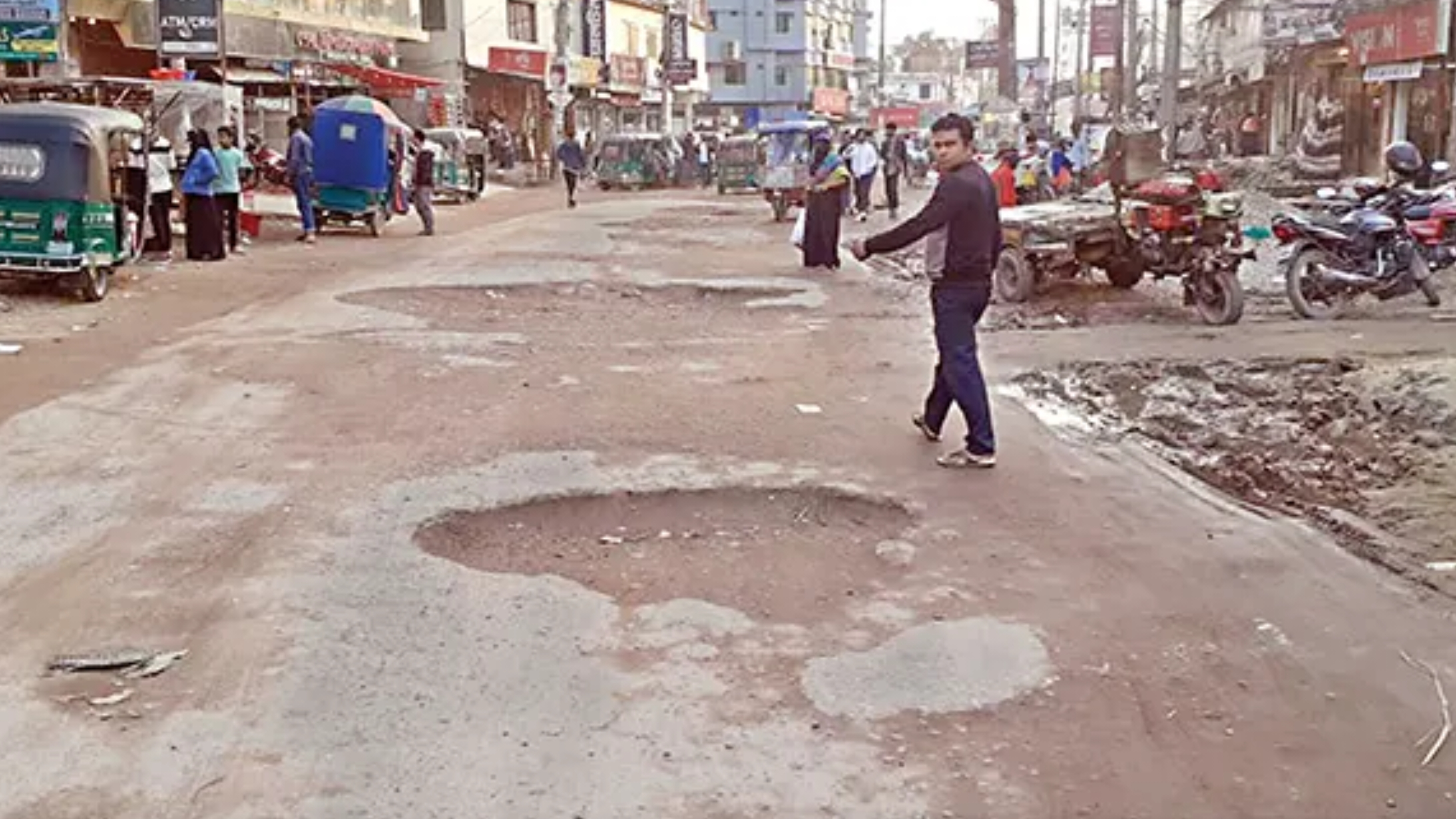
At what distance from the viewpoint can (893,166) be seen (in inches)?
1177

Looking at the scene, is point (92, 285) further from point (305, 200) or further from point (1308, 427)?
point (1308, 427)

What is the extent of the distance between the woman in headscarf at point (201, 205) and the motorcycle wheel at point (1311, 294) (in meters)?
12.0

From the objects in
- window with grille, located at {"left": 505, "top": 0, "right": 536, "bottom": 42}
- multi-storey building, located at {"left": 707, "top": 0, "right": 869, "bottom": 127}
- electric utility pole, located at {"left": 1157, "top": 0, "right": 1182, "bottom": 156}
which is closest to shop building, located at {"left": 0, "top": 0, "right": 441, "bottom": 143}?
window with grille, located at {"left": 505, "top": 0, "right": 536, "bottom": 42}

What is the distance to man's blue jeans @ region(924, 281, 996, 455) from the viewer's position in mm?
7395

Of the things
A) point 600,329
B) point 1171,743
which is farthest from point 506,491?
point 600,329

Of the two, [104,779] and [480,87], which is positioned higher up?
[480,87]

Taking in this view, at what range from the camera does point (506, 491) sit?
6.77 m

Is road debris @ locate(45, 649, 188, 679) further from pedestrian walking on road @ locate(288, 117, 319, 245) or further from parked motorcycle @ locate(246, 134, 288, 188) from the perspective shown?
parked motorcycle @ locate(246, 134, 288, 188)

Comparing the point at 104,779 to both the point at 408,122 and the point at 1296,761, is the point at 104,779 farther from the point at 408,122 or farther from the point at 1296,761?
the point at 408,122

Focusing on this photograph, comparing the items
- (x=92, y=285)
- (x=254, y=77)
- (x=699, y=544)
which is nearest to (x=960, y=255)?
(x=699, y=544)

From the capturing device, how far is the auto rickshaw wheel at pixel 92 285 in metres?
13.9

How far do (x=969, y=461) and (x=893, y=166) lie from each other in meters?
23.2

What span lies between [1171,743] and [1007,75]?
3946 cm

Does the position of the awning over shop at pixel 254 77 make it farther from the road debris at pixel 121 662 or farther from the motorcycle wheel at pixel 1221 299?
the road debris at pixel 121 662
